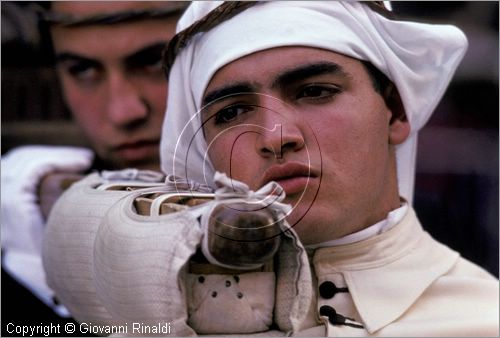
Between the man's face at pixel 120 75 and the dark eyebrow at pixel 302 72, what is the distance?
14.1 inches

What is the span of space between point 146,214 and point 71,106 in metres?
0.55

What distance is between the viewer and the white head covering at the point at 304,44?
1.35 meters

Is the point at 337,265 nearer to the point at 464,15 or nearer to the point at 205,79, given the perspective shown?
the point at 205,79

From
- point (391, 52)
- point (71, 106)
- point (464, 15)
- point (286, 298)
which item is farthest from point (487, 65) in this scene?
point (71, 106)

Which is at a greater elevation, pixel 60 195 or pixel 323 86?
pixel 323 86

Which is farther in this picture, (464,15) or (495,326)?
(464,15)

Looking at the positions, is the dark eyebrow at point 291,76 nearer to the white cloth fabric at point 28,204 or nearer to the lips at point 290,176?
the lips at point 290,176

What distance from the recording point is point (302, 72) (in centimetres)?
133

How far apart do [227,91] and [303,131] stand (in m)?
0.16

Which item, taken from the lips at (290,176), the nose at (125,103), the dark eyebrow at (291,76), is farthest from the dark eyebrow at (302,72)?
the nose at (125,103)

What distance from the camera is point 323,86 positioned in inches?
53.1

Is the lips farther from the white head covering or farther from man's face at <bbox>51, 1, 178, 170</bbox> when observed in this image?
man's face at <bbox>51, 1, 178, 170</bbox>

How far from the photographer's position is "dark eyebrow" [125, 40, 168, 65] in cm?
166
